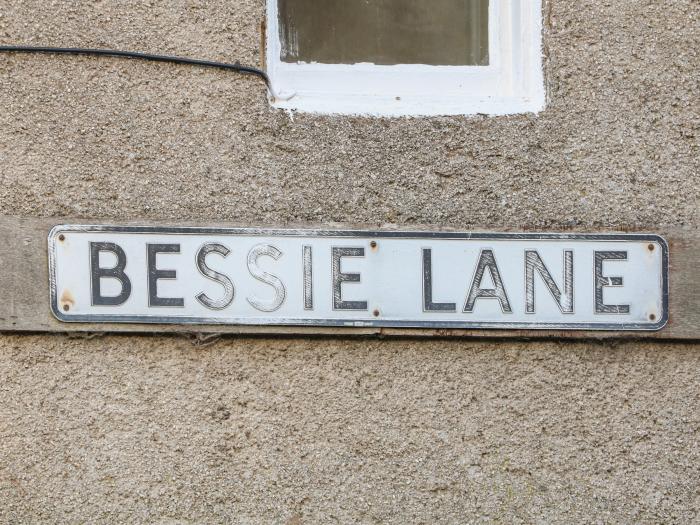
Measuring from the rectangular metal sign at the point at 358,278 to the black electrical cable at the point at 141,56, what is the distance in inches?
18.9

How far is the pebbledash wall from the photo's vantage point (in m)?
2.02

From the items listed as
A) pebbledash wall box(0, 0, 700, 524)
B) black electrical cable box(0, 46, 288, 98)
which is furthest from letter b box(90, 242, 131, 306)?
Answer: black electrical cable box(0, 46, 288, 98)

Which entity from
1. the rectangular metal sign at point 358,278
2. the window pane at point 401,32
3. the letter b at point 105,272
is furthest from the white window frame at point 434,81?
the letter b at point 105,272

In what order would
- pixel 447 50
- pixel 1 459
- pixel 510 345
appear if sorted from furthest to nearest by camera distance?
pixel 447 50 → pixel 510 345 → pixel 1 459

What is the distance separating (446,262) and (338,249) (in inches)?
12.6

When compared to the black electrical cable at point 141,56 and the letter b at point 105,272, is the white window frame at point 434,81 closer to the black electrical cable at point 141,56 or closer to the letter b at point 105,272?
the black electrical cable at point 141,56

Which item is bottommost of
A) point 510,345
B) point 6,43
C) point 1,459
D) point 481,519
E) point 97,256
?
point 481,519

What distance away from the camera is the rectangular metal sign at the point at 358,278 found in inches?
78.9

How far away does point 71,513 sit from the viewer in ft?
6.54

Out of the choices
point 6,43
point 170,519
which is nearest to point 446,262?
point 170,519

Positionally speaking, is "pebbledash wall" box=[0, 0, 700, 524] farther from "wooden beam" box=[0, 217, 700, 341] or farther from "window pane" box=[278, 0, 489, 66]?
"window pane" box=[278, 0, 489, 66]

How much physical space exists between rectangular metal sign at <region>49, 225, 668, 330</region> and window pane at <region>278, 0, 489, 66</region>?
612mm

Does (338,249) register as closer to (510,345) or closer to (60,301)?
(510,345)

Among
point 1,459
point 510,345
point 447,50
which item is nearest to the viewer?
point 1,459
